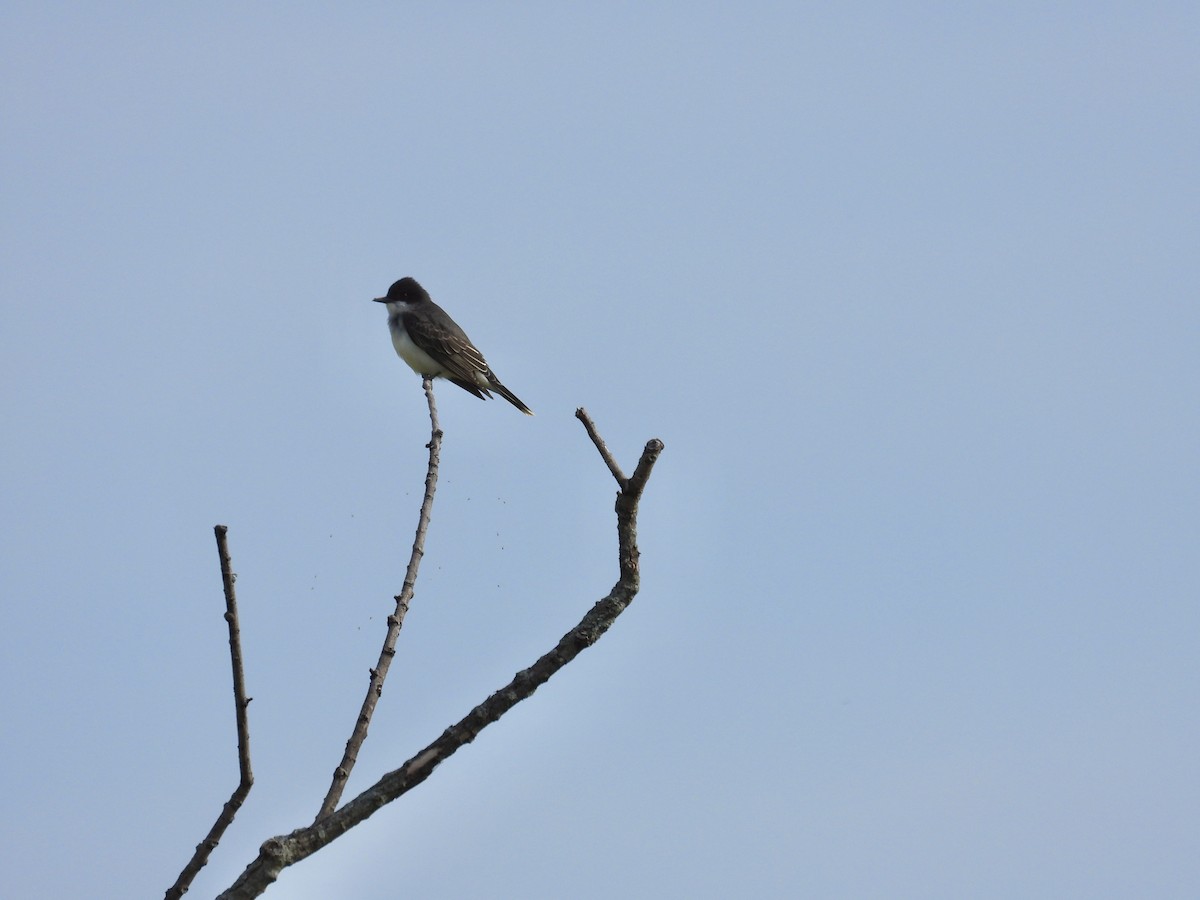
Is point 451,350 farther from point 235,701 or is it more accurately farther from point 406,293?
point 235,701

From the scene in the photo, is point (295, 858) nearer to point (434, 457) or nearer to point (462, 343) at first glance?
point (434, 457)

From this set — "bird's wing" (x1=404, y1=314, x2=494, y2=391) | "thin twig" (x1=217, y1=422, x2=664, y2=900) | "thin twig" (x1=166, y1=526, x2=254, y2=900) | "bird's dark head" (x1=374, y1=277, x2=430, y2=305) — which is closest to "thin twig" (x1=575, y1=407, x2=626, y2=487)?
"thin twig" (x1=217, y1=422, x2=664, y2=900)

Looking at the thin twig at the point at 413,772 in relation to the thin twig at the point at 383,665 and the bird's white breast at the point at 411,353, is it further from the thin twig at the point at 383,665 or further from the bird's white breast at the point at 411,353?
the bird's white breast at the point at 411,353

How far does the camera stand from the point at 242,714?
4.60 meters

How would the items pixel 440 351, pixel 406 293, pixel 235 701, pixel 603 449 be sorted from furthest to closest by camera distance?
pixel 406 293 → pixel 440 351 → pixel 603 449 → pixel 235 701

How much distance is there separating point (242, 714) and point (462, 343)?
55.1 feet

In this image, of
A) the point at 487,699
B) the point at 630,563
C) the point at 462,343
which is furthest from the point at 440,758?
the point at 462,343

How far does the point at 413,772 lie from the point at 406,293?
60.0ft

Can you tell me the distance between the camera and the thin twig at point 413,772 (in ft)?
14.5

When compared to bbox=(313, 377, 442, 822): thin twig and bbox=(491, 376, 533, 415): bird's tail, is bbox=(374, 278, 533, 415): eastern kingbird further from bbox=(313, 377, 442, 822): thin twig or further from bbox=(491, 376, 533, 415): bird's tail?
bbox=(313, 377, 442, 822): thin twig

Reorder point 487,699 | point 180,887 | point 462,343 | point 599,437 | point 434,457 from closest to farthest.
Result: point 180,887 → point 487,699 → point 599,437 → point 434,457 → point 462,343

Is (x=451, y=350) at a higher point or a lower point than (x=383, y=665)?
higher

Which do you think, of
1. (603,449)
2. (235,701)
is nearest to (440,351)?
(603,449)

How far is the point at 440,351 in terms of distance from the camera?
68.5ft
